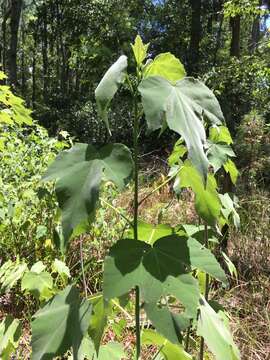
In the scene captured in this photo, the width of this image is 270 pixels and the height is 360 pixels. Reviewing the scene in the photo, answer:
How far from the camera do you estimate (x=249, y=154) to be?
7.23 m

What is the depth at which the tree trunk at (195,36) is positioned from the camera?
15445 mm

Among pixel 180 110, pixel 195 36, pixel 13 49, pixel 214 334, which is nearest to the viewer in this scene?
pixel 180 110

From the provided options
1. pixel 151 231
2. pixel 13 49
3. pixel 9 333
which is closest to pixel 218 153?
pixel 151 231

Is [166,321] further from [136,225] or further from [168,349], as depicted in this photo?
[168,349]

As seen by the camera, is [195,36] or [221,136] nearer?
[221,136]

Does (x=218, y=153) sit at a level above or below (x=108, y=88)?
below

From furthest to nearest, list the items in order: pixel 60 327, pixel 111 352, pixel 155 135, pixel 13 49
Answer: pixel 13 49, pixel 155 135, pixel 111 352, pixel 60 327

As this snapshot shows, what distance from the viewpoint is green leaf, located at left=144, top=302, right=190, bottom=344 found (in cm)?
100

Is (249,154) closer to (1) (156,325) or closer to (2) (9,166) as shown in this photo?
(2) (9,166)

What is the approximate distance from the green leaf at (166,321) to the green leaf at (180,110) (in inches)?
11.5

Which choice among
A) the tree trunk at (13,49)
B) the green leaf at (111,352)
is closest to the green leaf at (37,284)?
the green leaf at (111,352)

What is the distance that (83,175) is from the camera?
1.00m

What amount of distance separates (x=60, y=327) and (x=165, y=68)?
0.59 metres

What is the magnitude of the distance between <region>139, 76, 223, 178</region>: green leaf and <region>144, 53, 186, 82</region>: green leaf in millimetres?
77
